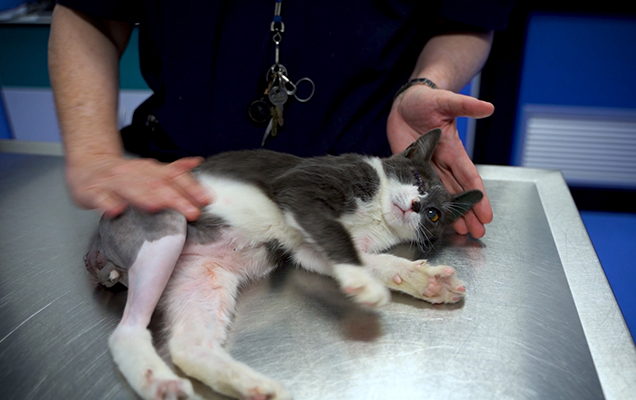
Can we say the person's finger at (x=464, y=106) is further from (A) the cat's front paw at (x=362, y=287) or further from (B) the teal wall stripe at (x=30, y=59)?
(B) the teal wall stripe at (x=30, y=59)

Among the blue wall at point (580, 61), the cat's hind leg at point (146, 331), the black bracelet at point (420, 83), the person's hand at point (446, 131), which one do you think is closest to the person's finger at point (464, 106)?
the person's hand at point (446, 131)

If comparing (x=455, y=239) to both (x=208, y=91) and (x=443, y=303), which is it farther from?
(x=208, y=91)

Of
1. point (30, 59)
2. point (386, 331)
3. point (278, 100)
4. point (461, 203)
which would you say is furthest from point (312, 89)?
point (30, 59)

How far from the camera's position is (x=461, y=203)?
1261 mm

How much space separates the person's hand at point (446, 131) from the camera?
1.26 metres

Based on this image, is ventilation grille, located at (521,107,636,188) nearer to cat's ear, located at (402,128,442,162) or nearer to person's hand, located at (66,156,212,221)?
cat's ear, located at (402,128,442,162)

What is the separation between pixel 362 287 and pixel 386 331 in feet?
0.32

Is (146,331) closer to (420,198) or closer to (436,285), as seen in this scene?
(436,285)

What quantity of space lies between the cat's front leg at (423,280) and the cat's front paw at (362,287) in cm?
7

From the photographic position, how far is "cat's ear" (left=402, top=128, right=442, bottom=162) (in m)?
1.30

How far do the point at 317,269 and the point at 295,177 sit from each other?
231mm

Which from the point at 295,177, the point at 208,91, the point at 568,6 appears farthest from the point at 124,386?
the point at 568,6

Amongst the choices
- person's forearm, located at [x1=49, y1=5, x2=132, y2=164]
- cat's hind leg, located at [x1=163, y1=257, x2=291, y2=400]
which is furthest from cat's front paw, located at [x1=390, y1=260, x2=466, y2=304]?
person's forearm, located at [x1=49, y1=5, x2=132, y2=164]

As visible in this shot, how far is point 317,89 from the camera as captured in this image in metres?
1.41
